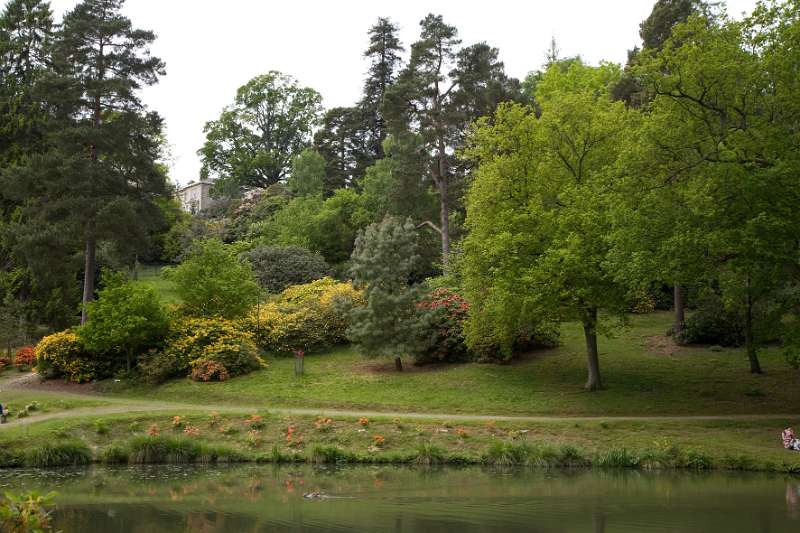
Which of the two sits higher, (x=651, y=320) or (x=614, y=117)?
(x=614, y=117)

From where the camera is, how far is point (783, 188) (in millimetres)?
20859

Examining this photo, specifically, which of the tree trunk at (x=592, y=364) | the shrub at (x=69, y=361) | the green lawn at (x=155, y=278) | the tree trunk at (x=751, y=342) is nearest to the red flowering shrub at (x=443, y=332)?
the tree trunk at (x=592, y=364)

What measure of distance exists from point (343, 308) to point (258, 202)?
30324mm

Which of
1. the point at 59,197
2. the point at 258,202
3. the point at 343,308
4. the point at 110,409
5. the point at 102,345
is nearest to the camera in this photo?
the point at 110,409

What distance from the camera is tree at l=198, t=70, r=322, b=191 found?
251 ft

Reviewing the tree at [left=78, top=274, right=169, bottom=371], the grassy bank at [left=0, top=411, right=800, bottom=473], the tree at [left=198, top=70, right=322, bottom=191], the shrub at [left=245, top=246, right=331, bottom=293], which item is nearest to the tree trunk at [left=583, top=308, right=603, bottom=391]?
the grassy bank at [left=0, top=411, right=800, bottom=473]

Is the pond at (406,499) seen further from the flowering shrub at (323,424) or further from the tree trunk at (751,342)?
the tree trunk at (751,342)

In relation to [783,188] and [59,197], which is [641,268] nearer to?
[783,188]

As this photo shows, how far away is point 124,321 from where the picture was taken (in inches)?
1209

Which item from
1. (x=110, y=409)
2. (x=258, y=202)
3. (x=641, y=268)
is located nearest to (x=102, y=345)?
(x=110, y=409)

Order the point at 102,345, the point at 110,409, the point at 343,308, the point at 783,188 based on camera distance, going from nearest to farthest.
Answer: the point at 783,188, the point at 110,409, the point at 102,345, the point at 343,308

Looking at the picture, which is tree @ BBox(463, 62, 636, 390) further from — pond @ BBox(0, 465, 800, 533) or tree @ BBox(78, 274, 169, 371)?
tree @ BBox(78, 274, 169, 371)

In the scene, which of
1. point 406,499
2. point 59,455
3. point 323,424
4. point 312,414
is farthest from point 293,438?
point 406,499

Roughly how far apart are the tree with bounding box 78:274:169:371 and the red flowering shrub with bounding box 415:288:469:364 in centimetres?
1130
